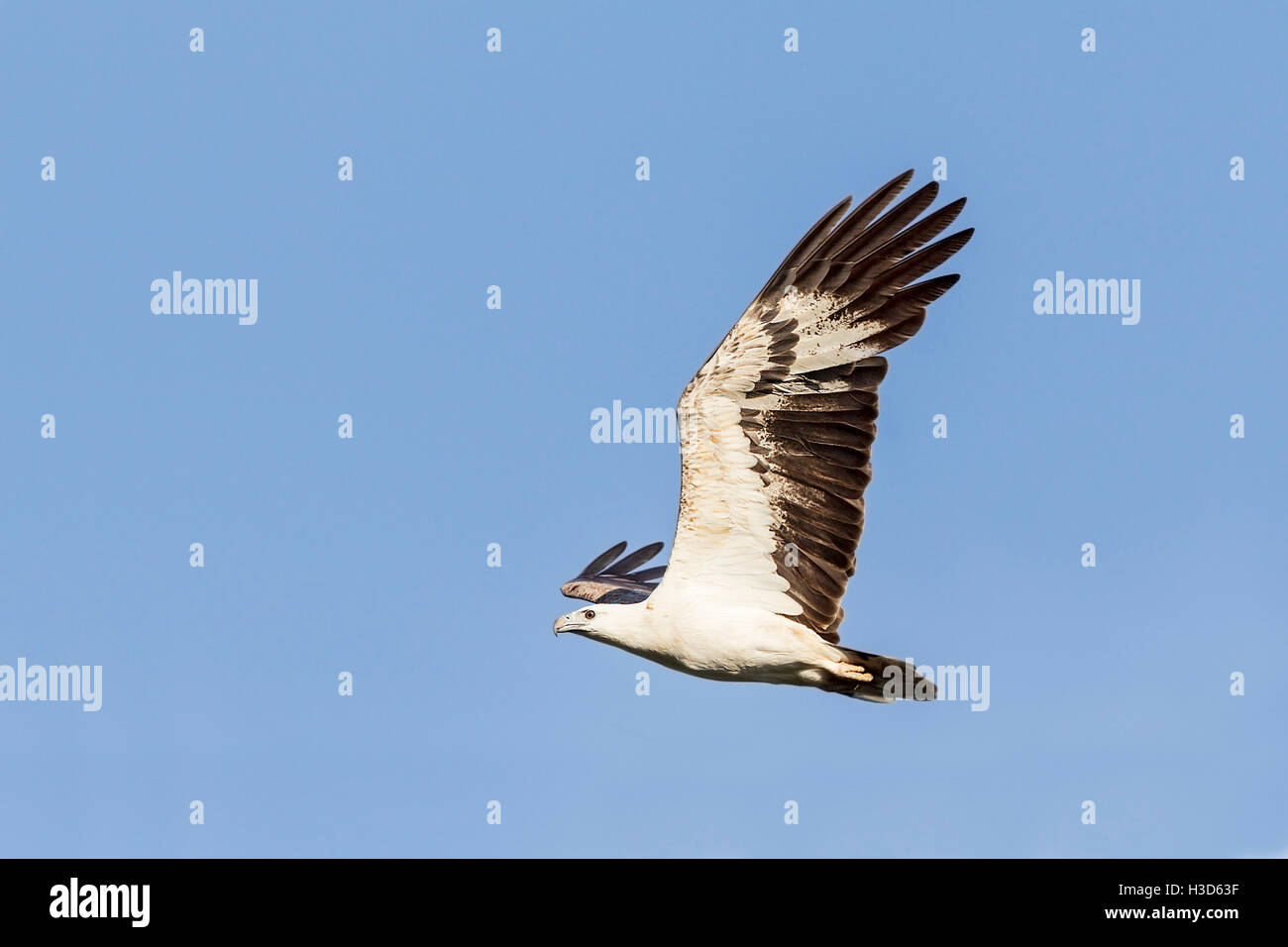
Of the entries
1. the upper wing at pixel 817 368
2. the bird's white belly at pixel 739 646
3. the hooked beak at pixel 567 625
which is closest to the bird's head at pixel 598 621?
the hooked beak at pixel 567 625

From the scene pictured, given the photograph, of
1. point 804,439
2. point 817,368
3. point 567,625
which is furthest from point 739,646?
point 817,368

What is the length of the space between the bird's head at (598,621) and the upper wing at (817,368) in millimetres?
1509

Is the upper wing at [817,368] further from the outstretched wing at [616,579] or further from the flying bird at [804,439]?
the outstretched wing at [616,579]

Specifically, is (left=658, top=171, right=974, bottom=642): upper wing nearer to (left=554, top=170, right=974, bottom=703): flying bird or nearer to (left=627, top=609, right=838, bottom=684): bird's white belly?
(left=554, top=170, right=974, bottom=703): flying bird

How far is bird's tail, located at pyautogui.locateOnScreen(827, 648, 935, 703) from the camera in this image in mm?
17656

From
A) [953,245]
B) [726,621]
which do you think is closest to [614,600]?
→ [726,621]

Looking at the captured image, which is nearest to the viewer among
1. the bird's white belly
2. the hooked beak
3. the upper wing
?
the upper wing

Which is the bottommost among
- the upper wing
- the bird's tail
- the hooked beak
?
the bird's tail

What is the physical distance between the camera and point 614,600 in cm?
2170

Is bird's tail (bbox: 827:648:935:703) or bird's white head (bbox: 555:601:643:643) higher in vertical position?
bird's white head (bbox: 555:601:643:643)

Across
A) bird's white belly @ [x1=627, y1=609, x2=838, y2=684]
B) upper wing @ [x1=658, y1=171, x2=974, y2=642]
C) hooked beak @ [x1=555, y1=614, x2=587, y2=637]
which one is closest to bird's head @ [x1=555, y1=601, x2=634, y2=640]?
hooked beak @ [x1=555, y1=614, x2=587, y2=637]

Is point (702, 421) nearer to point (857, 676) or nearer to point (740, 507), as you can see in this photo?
point (740, 507)

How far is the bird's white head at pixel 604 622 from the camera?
60.2ft
